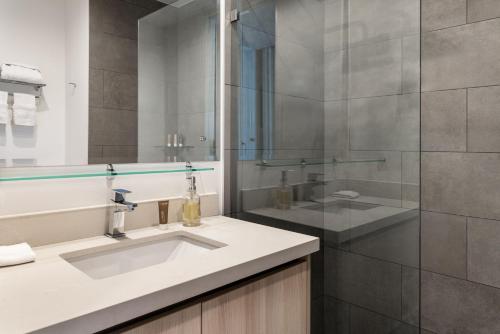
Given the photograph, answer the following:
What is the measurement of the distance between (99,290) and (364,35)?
119 centimetres

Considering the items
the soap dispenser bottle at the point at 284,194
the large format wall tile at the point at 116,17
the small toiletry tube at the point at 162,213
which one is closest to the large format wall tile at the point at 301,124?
the soap dispenser bottle at the point at 284,194

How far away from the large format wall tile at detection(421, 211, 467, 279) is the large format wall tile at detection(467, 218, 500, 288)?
0.03 m

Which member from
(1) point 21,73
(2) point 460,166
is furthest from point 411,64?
(1) point 21,73

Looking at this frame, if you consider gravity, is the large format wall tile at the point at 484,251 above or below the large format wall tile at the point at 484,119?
below

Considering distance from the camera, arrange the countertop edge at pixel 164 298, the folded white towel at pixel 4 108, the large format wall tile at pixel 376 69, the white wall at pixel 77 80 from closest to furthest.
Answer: the countertop edge at pixel 164 298 → the folded white towel at pixel 4 108 → the white wall at pixel 77 80 → the large format wall tile at pixel 376 69

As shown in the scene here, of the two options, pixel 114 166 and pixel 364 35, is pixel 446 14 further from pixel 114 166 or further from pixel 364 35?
pixel 114 166

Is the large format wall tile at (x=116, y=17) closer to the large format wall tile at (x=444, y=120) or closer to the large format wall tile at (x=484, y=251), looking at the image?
the large format wall tile at (x=444, y=120)

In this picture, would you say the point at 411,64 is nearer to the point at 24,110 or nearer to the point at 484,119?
the point at 484,119

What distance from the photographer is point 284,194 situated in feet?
4.72

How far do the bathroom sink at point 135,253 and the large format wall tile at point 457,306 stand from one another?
1133 mm

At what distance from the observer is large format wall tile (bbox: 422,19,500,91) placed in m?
1.38

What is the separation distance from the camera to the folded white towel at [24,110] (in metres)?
0.99

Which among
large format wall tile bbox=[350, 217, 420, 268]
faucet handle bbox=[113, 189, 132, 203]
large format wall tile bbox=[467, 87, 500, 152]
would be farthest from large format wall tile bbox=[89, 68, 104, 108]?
large format wall tile bbox=[467, 87, 500, 152]

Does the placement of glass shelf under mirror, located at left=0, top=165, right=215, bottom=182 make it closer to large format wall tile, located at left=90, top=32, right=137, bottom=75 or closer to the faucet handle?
the faucet handle
